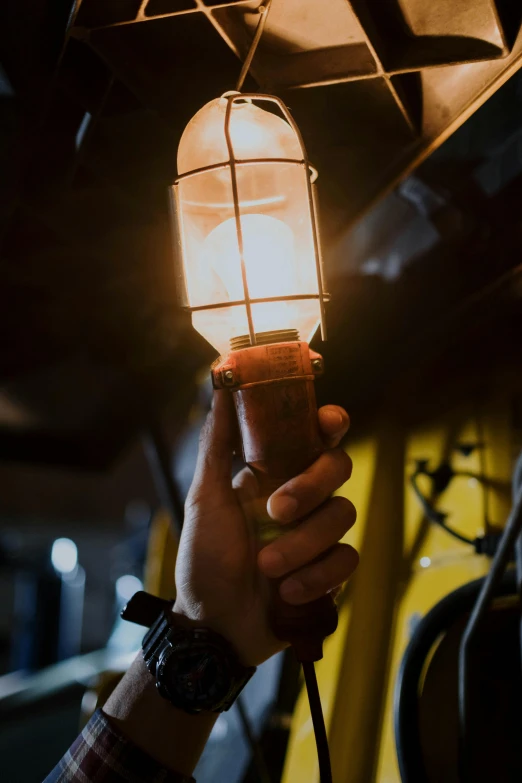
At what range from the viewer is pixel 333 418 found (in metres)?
0.67

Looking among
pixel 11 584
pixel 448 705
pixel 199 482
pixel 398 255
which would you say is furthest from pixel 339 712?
pixel 11 584

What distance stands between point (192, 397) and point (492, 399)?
0.96m

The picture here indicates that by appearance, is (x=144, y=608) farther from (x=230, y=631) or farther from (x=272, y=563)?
(x=272, y=563)

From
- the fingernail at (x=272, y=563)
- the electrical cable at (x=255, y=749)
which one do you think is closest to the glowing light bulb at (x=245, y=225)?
the fingernail at (x=272, y=563)

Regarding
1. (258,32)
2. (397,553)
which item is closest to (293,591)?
(397,553)

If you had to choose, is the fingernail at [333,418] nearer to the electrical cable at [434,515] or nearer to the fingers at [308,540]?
the fingers at [308,540]

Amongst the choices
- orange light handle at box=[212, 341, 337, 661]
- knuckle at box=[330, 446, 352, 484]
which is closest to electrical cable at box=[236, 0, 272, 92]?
orange light handle at box=[212, 341, 337, 661]

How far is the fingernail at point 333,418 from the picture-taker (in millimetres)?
669

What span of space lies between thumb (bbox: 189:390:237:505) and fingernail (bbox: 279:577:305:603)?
0.57 ft

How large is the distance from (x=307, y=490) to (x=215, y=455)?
0.17 m

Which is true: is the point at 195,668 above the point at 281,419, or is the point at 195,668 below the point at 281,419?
below

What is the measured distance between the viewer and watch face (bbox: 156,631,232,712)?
2.34 ft

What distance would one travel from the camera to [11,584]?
489 cm

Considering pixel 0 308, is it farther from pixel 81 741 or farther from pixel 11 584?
pixel 11 584
